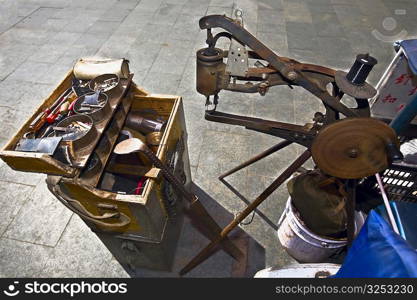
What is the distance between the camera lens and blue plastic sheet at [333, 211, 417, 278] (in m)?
1.47

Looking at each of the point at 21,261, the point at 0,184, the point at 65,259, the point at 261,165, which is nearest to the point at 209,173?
the point at 261,165

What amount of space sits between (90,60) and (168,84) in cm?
318

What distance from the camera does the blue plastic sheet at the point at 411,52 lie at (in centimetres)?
287

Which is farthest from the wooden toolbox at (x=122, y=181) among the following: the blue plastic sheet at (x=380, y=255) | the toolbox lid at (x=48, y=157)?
the blue plastic sheet at (x=380, y=255)

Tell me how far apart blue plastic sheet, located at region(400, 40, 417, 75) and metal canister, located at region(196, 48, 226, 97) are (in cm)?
227

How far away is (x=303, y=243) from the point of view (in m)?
3.22

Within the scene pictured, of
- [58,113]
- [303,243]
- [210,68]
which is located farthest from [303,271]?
[58,113]

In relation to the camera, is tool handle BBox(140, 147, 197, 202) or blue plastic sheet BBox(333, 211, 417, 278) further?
tool handle BBox(140, 147, 197, 202)

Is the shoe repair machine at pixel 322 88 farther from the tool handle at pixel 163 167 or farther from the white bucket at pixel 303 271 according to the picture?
the white bucket at pixel 303 271

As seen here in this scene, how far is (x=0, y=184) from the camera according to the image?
4.43m

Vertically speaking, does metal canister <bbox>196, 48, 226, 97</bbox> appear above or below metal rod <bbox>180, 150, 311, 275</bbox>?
above

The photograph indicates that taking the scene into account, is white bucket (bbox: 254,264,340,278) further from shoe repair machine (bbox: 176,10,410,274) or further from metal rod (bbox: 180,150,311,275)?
shoe repair machine (bbox: 176,10,410,274)

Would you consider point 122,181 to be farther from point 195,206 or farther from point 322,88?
point 322,88

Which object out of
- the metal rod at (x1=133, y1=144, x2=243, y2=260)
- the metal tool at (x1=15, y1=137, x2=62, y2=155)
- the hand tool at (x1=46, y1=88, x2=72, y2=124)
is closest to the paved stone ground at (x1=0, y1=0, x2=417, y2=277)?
the metal rod at (x1=133, y1=144, x2=243, y2=260)
